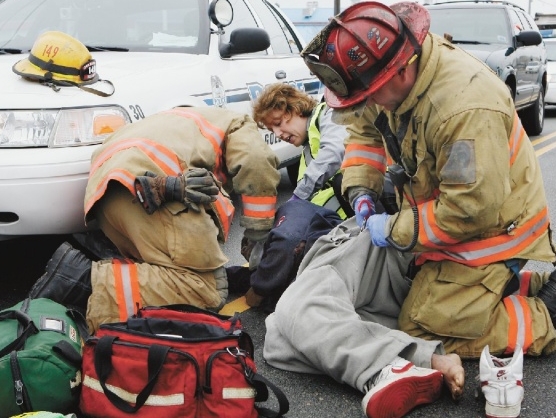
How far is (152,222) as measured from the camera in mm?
3299

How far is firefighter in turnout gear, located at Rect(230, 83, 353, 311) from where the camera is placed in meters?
3.56

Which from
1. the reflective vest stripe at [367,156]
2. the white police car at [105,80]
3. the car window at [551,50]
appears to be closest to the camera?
the reflective vest stripe at [367,156]

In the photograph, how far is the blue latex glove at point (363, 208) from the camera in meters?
3.25

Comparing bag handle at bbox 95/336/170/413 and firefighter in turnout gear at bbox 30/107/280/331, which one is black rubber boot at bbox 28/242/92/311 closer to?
firefighter in turnout gear at bbox 30/107/280/331

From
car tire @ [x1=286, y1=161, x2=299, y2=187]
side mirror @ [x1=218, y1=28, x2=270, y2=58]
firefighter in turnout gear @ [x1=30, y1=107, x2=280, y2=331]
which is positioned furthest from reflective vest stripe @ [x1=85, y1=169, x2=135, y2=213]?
car tire @ [x1=286, y1=161, x2=299, y2=187]

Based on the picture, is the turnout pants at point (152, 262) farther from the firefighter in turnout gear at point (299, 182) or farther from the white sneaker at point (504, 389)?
the white sneaker at point (504, 389)

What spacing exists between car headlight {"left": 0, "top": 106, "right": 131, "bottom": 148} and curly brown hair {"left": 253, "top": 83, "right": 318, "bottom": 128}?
2.90 feet

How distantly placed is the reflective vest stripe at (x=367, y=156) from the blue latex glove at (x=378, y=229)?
379 mm

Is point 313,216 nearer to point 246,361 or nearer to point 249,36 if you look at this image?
point 246,361

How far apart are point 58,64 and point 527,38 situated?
705cm

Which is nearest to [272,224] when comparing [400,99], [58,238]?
[400,99]

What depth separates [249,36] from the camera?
15.8 ft

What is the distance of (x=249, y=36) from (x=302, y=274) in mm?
2233

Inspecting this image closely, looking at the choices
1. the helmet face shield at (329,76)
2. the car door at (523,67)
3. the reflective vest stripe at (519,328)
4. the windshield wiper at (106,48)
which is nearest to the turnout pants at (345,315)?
the reflective vest stripe at (519,328)
